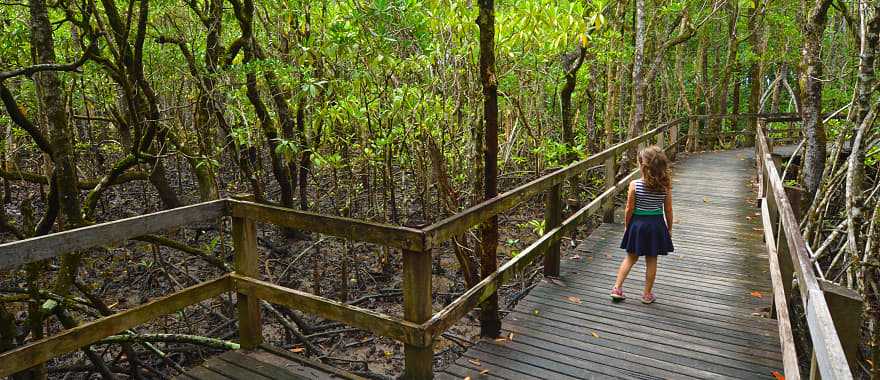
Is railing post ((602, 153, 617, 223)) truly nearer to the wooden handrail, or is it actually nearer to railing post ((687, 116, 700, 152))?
the wooden handrail

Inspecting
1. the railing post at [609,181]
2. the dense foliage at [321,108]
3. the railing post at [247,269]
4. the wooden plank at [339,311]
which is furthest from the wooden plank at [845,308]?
the railing post at [609,181]

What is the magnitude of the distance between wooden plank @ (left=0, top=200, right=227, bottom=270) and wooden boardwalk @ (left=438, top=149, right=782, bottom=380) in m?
2.05

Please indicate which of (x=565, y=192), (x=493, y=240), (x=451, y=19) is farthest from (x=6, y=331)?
(x=565, y=192)

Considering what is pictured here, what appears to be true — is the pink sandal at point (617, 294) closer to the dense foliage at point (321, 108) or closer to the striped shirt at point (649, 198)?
the striped shirt at point (649, 198)

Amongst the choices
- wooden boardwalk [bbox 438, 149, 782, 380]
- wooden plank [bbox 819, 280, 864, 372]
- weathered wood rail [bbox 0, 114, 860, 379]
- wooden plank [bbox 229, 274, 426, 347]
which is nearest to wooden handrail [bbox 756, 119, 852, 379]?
weathered wood rail [bbox 0, 114, 860, 379]

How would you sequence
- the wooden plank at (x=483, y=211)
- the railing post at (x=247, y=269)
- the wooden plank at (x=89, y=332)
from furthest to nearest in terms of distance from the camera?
the railing post at (x=247, y=269) < the wooden plank at (x=483, y=211) < the wooden plank at (x=89, y=332)

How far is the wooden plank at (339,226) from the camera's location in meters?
3.36

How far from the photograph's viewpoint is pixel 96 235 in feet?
10.5

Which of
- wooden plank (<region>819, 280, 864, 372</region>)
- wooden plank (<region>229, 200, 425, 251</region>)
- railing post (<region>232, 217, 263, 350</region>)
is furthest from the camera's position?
railing post (<region>232, 217, 263, 350</region>)

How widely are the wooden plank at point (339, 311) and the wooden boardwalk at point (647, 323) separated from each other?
820 mm

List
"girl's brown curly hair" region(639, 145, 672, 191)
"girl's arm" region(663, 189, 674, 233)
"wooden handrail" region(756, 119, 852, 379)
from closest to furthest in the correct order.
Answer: "wooden handrail" region(756, 119, 852, 379) → "girl's brown curly hair" region(639, 145, 672, 191) → "girl's arm" region(663, 189, 674, 233)

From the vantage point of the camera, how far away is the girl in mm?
5273

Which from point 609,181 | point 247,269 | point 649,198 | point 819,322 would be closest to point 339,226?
point 247,269

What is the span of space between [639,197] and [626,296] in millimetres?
1063
